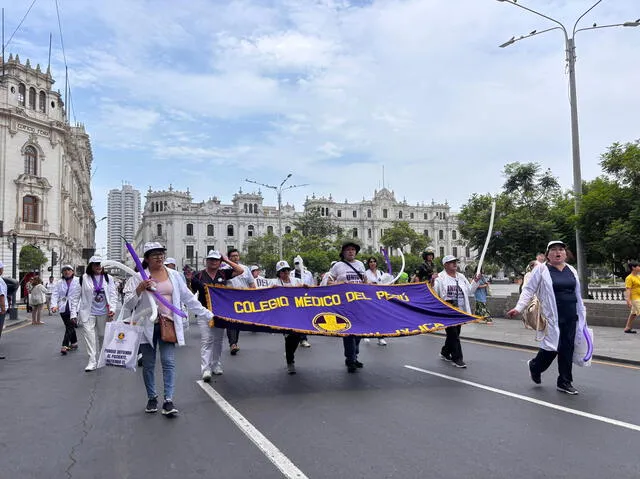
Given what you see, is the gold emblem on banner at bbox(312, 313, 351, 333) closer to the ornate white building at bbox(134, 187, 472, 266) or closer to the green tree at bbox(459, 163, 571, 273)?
the green tree at bbox(459, 163, 571, 273)

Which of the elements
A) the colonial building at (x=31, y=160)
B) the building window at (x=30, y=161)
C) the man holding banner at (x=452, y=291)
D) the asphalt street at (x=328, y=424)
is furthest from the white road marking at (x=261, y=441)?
the building window at (x=30, y=161)

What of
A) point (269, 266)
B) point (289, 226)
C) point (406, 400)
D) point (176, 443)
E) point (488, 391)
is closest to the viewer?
point (176, 443)

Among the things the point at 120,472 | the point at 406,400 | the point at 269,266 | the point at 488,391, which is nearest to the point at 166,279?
the point at 120,472

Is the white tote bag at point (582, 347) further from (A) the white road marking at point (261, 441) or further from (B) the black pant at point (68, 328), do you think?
(B) the black pant at point (68, 328)

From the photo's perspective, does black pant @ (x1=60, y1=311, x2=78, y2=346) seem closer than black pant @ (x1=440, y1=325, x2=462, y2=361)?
No

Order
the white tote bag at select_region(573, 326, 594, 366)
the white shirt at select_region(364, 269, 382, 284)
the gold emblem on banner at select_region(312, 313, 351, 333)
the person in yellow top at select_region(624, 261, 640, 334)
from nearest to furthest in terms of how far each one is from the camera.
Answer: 1. the white tote bag at select_region(573, 326, 594, 366)
2. the gold emblem on banner at select_region(312, 313, 351, 333)
3. the white shirt at select_region(364, 269, 382, 284)
4. the person in yellow top at select_region(624, 261, 640, 334)

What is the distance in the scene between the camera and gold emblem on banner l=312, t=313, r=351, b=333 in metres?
8.22

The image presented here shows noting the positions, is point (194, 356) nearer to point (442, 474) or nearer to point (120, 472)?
point (120, 472)

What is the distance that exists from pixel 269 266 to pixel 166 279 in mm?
73476

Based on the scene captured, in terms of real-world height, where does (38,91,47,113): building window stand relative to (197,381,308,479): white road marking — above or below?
above

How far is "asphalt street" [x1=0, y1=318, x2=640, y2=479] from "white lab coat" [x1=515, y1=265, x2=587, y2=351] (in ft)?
2.25

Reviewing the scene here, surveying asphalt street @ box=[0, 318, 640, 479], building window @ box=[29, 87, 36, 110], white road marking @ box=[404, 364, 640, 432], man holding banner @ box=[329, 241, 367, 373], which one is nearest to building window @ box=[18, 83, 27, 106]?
building window @ box=[29, 87, 36, 110]

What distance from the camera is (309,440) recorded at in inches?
207

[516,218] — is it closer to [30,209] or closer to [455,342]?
[455,342]
